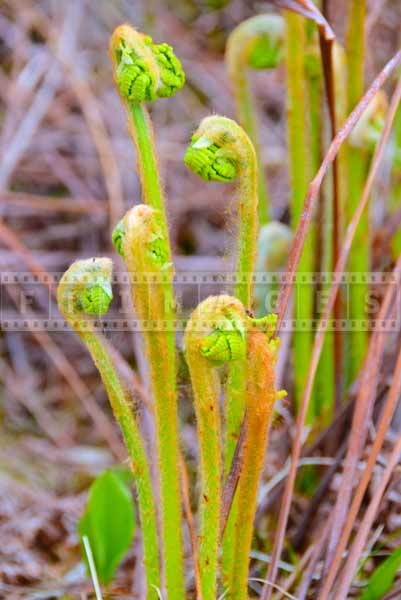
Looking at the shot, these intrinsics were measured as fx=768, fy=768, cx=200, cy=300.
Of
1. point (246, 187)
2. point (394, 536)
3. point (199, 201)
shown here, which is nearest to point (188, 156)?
point (246, 187)

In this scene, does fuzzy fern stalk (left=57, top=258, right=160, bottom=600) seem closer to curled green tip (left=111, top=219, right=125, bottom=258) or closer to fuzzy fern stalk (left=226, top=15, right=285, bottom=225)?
curled green tip (left=111, top=219, right=125, bottom=258)

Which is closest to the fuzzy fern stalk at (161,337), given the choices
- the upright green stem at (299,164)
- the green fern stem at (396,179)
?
the upright green stem at (299,164)

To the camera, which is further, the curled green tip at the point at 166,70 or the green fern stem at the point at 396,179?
the green fern stem at the point at 396,179

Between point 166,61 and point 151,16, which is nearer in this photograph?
point 166,61

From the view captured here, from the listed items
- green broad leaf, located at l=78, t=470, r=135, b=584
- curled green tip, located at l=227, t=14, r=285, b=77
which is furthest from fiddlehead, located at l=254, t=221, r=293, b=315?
green broad leaf, located at l=78, t=470, r=135, b=584

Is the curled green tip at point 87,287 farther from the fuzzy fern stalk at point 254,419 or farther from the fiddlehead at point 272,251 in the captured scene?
the fiddlehead at point 272,251

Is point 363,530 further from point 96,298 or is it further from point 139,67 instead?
point 139,67

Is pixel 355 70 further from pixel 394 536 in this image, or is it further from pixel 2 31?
pixel 2 31
